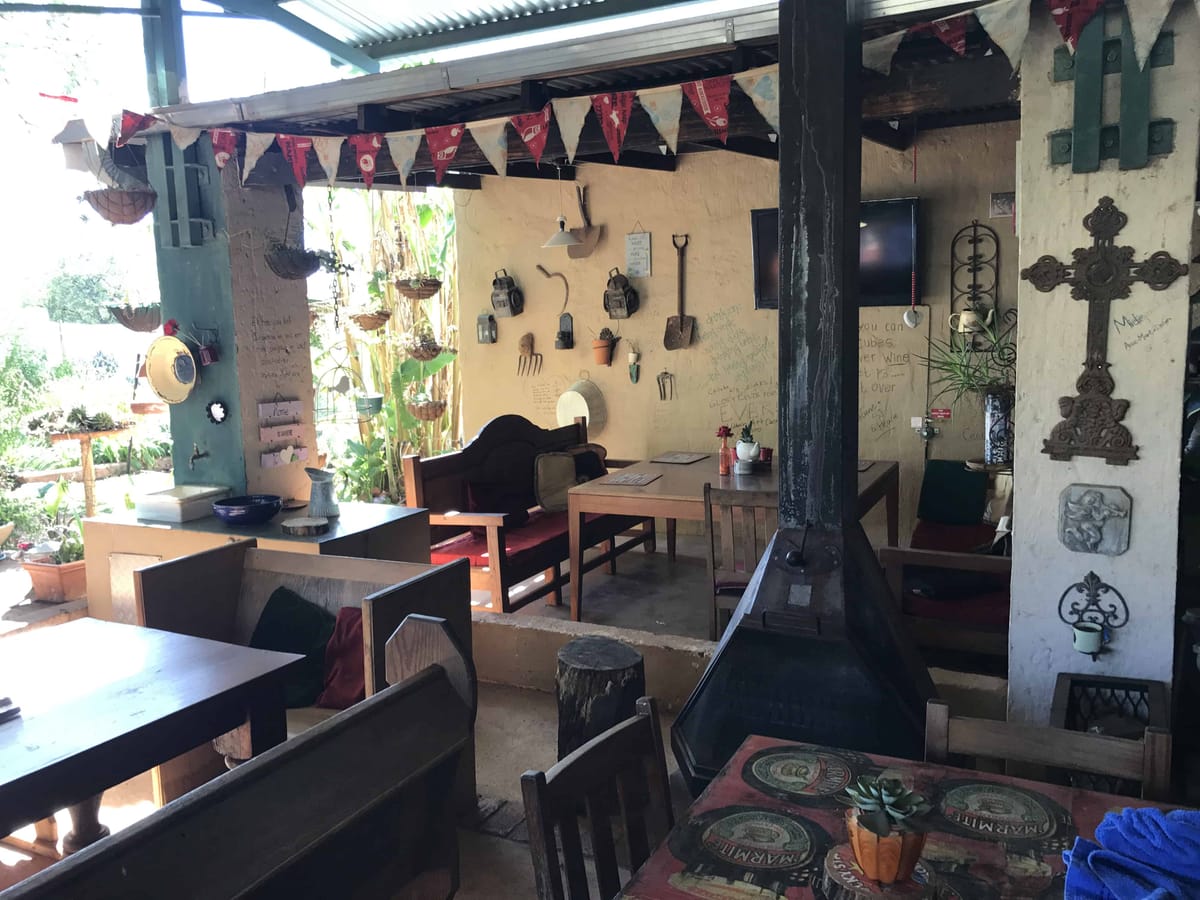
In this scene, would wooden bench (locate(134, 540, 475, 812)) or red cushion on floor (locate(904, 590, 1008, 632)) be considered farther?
red cushion on floor (locate(904, 590, 1008, 632))

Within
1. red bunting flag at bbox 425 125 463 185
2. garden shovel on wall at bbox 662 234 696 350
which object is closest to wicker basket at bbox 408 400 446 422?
garden shovel on wall at bbox 662 234 696 350

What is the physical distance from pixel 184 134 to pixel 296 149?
570mm

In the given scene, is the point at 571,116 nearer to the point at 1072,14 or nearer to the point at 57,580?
the point at 1072,14

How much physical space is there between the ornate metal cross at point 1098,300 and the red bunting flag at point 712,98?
122 cm

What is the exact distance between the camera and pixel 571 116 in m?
3.59

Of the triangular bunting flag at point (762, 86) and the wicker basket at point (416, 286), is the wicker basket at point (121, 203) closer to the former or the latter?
the wicker basket at point (416, 286)

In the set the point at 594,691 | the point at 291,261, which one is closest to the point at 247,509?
the point at 291,261

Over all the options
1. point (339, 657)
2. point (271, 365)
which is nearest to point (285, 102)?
point (271, 365)

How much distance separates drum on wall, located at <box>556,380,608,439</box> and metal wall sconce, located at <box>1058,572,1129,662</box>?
429cm

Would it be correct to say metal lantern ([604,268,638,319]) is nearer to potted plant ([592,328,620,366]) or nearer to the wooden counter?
potted plant ([592,328,620,366])

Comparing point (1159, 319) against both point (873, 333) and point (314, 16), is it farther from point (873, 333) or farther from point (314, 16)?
point (314, 16)

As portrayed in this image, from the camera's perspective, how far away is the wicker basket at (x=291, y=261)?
15.0ft

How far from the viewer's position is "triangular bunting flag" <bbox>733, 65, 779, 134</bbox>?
315 centimetres

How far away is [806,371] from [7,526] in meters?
5.28
